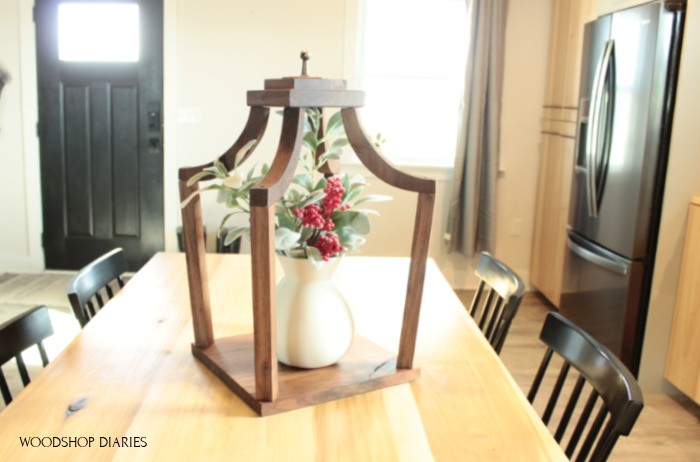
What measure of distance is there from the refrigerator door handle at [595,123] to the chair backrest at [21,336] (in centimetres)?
244

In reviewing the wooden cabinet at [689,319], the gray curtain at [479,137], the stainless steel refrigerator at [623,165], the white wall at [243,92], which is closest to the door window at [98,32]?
the white wall at [243,92]

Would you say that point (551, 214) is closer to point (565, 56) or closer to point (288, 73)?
point (565, 56)

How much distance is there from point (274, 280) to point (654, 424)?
2.13 metres

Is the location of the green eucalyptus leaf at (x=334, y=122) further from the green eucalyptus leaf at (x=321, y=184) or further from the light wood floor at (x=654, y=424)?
the light wood floor at (x=654, y=424)

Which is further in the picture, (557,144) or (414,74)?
(414,74)


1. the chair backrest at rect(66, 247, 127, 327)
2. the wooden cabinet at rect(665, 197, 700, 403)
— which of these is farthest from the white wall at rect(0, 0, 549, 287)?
the chair backrest at rect(66, 247, 127, 327)

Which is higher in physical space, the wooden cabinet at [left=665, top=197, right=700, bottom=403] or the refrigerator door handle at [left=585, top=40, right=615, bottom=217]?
the refrigerator door handle at [left=585, top=40, right=615, bottom=217]

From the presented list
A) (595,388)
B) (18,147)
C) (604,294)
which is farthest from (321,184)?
(18,147)

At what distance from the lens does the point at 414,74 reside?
4316 millimetres

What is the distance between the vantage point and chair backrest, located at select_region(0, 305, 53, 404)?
4.10 feet

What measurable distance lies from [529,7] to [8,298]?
11.9 feet

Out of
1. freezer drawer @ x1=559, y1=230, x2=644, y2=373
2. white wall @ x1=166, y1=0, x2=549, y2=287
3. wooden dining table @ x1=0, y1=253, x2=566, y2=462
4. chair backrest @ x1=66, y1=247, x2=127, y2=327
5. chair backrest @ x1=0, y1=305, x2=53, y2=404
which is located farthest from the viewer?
white wall @ x1=166, y1=0, x2=549, y2=287

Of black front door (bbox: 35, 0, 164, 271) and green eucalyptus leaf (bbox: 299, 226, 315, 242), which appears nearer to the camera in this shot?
green eucalyptus leaf (bbox: 299, 226, 315, 242)

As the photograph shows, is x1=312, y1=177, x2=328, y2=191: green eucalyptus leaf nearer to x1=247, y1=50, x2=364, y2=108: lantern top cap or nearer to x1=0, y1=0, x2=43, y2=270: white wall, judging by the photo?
x1=247, y1=50, x2=364, y2=108: lantern top cap
